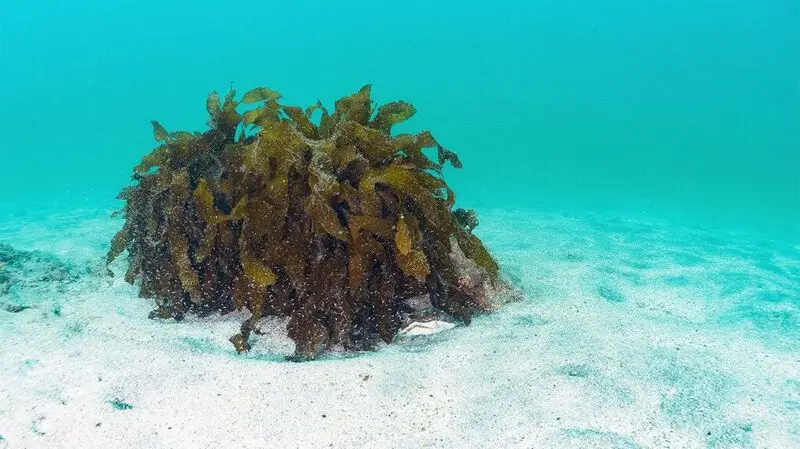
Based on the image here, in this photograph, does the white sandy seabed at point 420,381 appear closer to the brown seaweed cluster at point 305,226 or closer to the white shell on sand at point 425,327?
the white shell on sand at point 425,327

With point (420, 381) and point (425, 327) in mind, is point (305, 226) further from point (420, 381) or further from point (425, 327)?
point (420, 381)

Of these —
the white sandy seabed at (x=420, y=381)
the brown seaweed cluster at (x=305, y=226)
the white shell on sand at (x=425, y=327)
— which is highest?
the brown seaweed cluster at (x=305, y=226)

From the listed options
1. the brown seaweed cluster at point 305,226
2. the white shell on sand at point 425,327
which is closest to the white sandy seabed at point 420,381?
the white shell on sand at point 425,327

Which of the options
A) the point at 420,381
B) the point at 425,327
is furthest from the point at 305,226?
Answer: the point at 420,381

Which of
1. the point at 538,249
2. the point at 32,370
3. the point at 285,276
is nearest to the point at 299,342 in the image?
the point at 285,276

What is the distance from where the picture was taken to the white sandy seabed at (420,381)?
6.68 ft

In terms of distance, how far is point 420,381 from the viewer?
250cm

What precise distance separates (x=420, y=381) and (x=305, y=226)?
48.8 inches

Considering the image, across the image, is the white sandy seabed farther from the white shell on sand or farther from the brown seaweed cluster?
the brown seaweed cluster

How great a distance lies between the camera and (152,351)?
2701 mm

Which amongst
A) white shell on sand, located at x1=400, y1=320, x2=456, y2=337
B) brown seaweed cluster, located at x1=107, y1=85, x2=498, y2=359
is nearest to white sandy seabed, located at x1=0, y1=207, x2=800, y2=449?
white shell on sand, located at x1=400, y1=320, x2=456, y2=337

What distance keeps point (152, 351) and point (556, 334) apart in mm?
2561

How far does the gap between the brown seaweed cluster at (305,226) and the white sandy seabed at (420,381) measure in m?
Answer: 0.23

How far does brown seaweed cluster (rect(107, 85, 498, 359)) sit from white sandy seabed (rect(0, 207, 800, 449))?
9.1 inches
